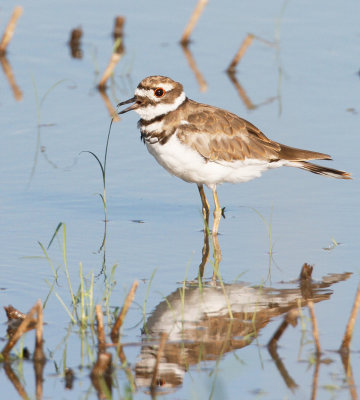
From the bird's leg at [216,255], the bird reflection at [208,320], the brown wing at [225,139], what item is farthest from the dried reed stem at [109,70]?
the bird reflection at [208,320]

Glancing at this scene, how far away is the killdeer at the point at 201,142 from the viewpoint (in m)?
7.34

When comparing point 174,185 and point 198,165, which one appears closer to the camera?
point 198,165

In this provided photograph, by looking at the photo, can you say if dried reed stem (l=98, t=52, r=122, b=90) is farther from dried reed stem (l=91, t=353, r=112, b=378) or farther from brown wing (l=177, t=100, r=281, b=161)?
dried reed stem (l=91, t=353, r=112, b=378)

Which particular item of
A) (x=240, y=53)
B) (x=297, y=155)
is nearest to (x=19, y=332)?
(x=297, y=155)

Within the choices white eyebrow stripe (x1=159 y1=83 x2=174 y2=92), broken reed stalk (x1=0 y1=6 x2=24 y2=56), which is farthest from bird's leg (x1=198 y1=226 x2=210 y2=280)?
broken reed stalk (x1=0 y1=6 x2=24 y2=56)

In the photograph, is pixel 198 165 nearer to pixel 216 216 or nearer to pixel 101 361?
pixel 216 216

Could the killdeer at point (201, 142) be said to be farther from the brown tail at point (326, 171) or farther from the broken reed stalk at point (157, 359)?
the broken reed stalk at point (157, 359)

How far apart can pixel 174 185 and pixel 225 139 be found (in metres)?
1.08

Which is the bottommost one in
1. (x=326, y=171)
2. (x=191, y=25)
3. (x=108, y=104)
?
(x=326, y=171)

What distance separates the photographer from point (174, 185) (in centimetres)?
854

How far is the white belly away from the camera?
7.30 m

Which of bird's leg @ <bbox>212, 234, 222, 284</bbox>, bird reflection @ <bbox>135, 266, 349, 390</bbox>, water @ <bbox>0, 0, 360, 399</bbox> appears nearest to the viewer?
bird reflection @ <bbox>135, 266, 349, 390</bbox>

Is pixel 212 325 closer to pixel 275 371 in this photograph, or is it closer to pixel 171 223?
pixel 275 371

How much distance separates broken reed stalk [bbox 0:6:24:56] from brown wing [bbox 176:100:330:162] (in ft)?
14.8
